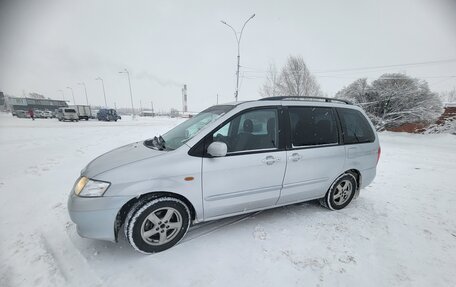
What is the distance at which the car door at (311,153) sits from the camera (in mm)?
2828

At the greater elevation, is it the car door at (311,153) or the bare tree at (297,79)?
the bare tree at (297,79)

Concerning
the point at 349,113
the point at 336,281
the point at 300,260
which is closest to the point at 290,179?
the point at 300,260

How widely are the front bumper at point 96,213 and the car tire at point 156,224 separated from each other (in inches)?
6.4

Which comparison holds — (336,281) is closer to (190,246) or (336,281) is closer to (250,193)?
(250,193)

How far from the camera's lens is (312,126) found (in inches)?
119

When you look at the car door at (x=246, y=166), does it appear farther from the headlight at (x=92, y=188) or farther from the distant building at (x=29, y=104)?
the distant building at (x=29, y=104)

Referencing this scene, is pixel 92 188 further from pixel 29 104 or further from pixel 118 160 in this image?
pixel 29 104

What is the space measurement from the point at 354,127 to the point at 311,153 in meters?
1.16

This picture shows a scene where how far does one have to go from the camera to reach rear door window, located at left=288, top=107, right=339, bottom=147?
9.39 feet

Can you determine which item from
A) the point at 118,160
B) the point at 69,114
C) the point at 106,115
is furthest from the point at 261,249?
the point at 106,115

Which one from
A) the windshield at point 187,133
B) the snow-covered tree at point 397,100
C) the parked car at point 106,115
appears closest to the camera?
the windshield at point 187,133

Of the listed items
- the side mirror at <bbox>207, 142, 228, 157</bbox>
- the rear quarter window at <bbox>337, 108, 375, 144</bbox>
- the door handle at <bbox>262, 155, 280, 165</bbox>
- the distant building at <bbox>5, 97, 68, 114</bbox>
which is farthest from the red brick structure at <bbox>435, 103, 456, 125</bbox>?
the distant building at <bbox>5, 97, 68, 114</bbox>

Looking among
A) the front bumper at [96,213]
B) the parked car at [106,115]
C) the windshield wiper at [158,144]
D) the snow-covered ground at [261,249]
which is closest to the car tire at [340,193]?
the snow-covered ground at [261,249]

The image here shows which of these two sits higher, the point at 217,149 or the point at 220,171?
the point at 217,149
